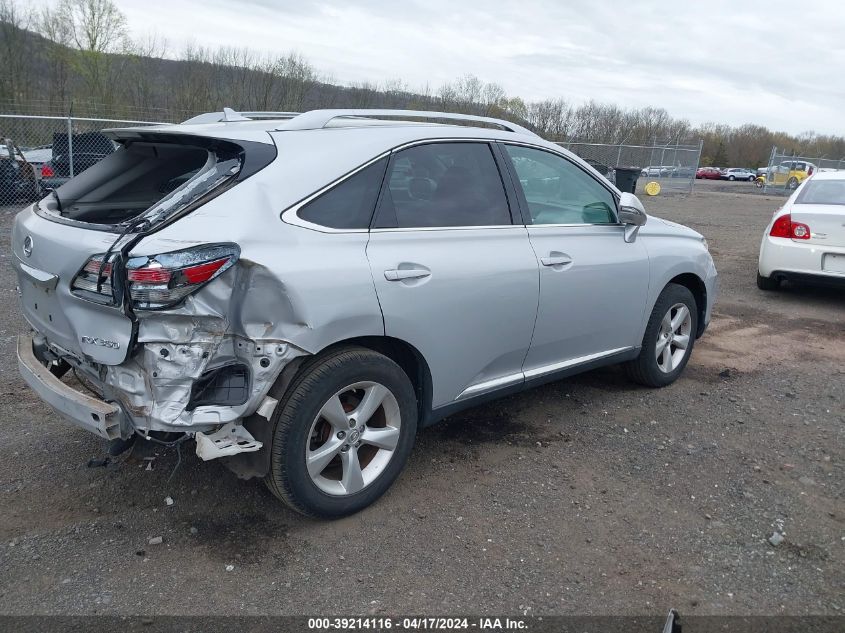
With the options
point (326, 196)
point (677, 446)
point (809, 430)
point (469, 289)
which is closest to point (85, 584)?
point (326, 196)

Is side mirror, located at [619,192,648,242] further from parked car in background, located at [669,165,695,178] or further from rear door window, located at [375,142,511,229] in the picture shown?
parked car in background, located at [669,165,695,178]

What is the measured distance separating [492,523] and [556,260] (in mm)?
1500

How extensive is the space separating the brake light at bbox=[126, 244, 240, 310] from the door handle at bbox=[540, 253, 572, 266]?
1.91 meters

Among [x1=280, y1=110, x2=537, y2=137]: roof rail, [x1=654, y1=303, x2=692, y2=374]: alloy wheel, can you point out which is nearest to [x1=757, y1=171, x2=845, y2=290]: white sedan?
[x1=654, y1=303, x2=692, y2=374]: alloy wheel

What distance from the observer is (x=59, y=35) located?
3378 cm

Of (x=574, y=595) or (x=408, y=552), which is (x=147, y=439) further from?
(x=574, y=595)

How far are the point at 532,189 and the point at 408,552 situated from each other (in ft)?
6.97

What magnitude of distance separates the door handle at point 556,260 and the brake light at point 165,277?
1.91m

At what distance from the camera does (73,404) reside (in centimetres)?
282

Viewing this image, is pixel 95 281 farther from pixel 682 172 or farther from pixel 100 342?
pixel 682 172

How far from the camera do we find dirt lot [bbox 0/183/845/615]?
272cm

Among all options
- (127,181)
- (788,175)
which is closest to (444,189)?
(127,181)

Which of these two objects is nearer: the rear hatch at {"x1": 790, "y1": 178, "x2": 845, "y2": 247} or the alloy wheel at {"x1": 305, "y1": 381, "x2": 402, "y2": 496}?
the alloy wheel at {"x1": 305, "y1": 381, "x2": 402, "y2": 496}

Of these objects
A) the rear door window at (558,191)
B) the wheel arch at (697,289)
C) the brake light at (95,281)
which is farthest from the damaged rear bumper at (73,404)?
the wheel arch at (697,289)
